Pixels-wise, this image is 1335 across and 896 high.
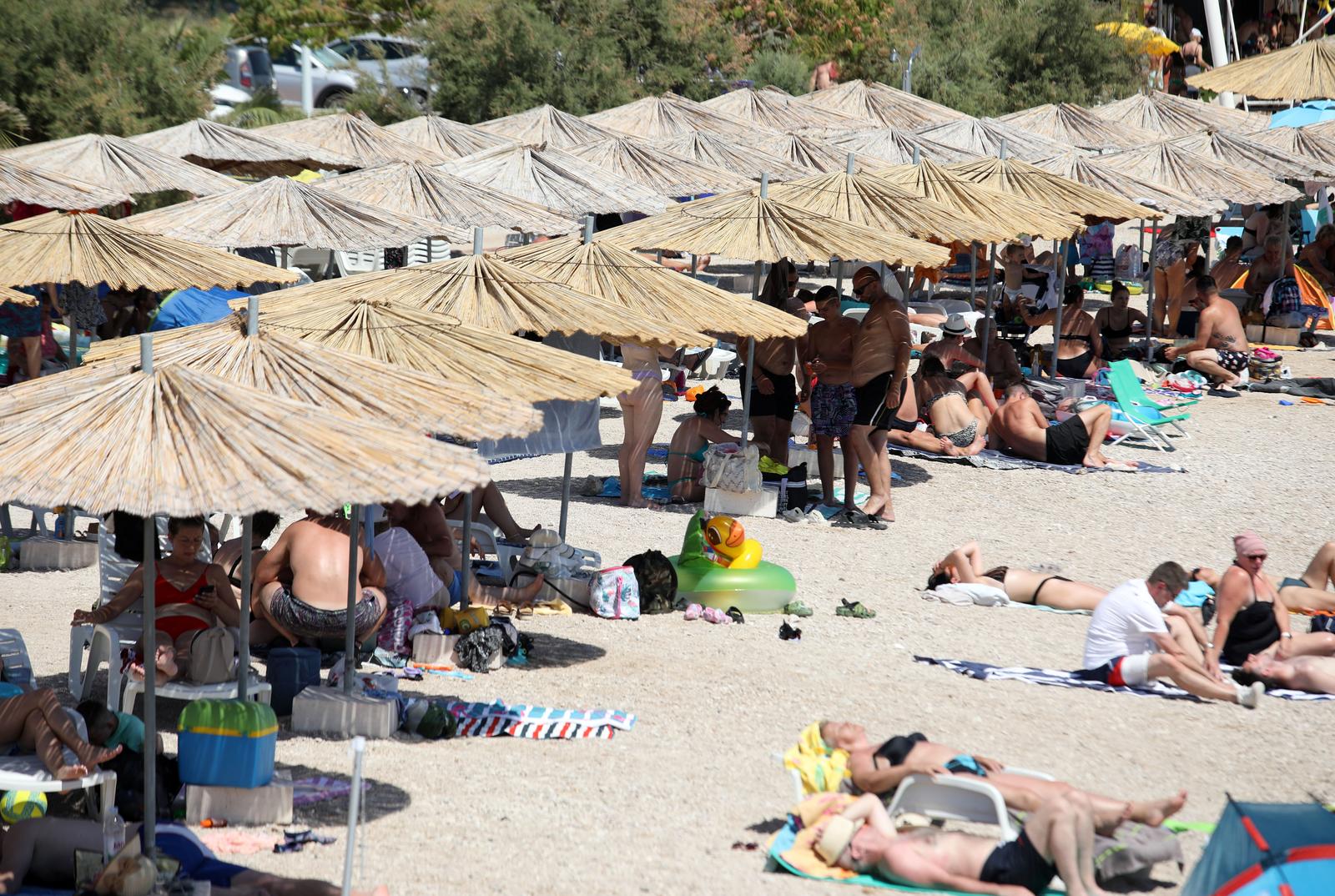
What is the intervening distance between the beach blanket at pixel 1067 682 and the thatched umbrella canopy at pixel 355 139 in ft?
40.2

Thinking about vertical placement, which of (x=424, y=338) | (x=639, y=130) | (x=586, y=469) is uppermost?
(x=639, y=130)

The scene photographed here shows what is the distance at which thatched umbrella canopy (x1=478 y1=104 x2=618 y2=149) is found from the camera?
62.7 feet

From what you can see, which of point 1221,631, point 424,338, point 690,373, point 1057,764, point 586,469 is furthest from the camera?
point 690,373

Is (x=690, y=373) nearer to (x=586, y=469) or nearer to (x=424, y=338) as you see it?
(x=586, y=469)

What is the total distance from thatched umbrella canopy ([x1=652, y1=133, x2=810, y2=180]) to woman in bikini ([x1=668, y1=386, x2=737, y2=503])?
26.5 feet

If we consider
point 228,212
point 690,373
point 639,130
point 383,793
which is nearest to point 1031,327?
point 690,373

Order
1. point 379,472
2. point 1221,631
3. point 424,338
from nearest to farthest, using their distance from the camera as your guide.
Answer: point 379,472
point 424,338
point 1221,631

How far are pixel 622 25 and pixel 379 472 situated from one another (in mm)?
23506

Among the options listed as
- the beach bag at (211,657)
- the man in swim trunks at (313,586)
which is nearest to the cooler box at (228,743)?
the beach bag at (211,657)

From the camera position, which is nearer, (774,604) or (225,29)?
(774,604)

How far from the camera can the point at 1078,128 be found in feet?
74.6

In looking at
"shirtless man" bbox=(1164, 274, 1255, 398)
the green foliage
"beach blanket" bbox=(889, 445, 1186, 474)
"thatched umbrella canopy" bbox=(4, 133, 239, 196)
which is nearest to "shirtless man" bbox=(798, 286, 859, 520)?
"beach blanket" bbox=(889, 445, 1186, 474)

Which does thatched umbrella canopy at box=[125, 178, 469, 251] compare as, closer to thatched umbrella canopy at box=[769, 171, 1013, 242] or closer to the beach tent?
thatched umbrella canopy at box=[769, 171, 1013, 242]

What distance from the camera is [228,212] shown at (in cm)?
1252
